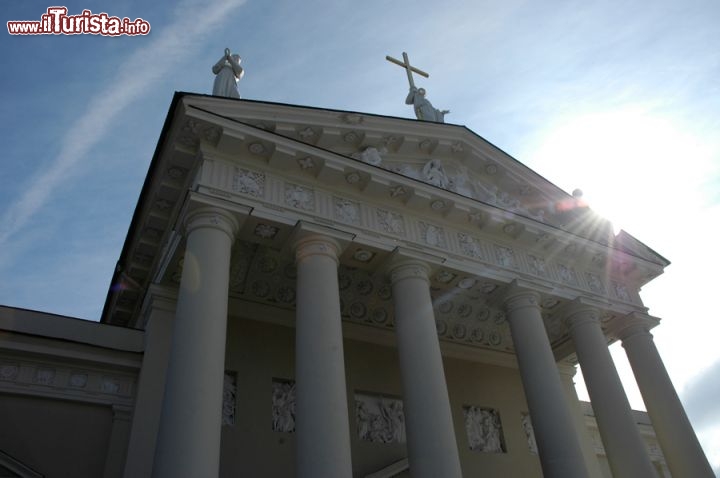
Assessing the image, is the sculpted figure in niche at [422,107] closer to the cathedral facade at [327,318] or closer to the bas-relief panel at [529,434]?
the cathedral facade at [327,318]

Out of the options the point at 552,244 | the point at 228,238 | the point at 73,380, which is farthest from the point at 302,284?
the point at 552,244

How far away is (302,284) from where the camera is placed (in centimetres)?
973

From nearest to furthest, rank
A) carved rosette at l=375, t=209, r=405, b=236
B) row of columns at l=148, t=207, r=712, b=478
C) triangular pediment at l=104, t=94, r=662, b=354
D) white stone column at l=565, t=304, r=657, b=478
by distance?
row of columns at l=148, t=207, r=712, b=478 < triangular pediment at l=104, t=94, r=662, b=354 < carved rosette at l=375, t=209, r=405, b=236 < white stone column at l=565, t=304, r=657, b=478

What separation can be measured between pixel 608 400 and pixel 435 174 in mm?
6159

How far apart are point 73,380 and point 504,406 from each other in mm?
11047

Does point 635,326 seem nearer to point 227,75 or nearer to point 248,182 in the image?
point 248,182

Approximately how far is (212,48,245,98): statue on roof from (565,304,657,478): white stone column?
30.2 ft

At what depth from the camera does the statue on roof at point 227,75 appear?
1162 cm

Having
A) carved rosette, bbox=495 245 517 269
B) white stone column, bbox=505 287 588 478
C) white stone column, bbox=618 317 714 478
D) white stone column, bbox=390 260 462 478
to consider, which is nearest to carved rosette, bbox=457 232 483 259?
carved rosette, bbox=495 245 517 269

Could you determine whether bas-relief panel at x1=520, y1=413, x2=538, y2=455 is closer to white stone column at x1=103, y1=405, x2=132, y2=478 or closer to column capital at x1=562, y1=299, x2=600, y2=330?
column capital at x1=562, y1=299, x2=600, y2=330

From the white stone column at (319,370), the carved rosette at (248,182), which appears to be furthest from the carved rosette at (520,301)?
the carved rosette at (248,182)

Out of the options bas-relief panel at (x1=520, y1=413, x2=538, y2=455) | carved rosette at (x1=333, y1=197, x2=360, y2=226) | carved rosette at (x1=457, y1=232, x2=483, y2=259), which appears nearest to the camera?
carved rosette at (x1=333, y1=197, x2=360, y2=226)

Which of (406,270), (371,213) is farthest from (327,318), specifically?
(371,213)

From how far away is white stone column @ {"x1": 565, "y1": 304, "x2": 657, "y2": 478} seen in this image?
1159 cm
